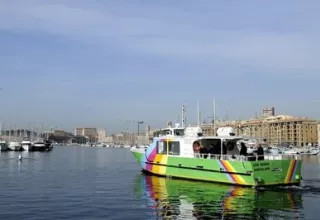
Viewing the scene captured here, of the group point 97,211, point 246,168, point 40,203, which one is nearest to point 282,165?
point 246,168

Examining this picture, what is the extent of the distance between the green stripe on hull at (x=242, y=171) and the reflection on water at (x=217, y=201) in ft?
2.59

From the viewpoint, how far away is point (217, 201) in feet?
88.3

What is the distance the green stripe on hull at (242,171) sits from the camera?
106 ft

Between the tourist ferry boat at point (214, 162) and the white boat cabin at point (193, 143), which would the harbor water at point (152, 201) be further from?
the white boat cabin at point (193, 143)

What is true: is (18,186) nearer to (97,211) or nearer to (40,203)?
(40,203)

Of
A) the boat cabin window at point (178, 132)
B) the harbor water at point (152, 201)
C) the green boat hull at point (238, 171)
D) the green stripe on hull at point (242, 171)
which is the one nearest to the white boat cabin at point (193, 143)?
the boat cabin window at point (178, 132)

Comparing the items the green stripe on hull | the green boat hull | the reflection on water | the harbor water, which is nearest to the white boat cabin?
the green boat hull

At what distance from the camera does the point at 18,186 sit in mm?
34844

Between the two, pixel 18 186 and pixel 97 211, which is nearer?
pixel 97 211

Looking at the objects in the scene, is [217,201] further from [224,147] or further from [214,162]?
[224,147]

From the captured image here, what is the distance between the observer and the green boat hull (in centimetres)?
3234

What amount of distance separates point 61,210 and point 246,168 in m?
14.8

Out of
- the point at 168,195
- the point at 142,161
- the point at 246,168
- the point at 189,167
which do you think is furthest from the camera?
the point at 142,161

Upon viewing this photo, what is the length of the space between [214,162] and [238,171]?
2649 mm
